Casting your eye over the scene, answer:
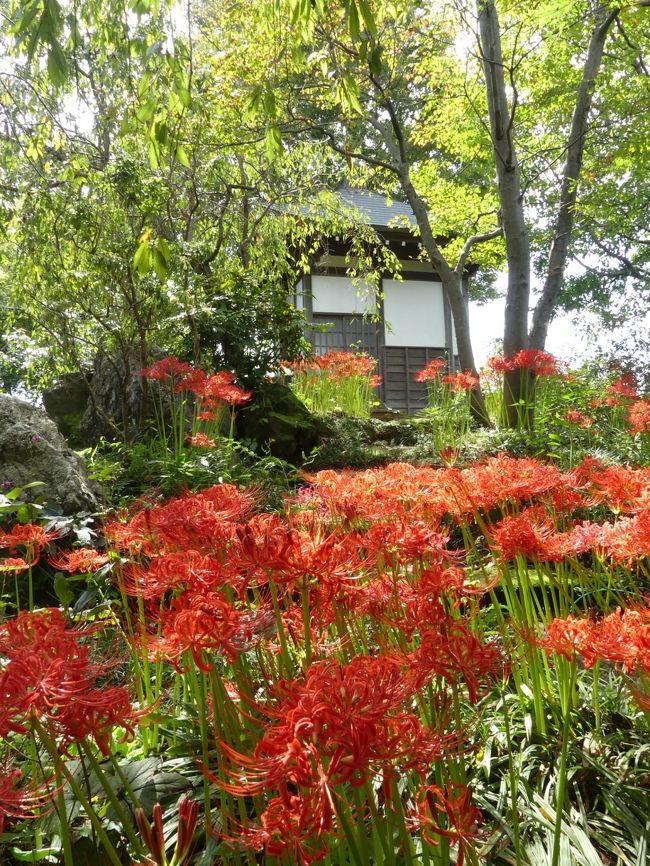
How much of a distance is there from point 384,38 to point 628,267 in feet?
50.1

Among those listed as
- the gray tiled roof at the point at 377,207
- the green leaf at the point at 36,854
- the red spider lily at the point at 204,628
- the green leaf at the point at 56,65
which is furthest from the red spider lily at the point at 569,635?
the gray tiled roof at the point at 377,207

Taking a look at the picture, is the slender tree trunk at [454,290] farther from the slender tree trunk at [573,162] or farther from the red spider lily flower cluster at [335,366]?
the red spider lily flower cluster at [335,366]

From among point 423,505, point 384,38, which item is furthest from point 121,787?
point 384,38

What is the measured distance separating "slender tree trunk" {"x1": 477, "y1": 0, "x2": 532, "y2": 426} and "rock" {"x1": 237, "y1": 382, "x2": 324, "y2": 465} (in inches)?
97.1

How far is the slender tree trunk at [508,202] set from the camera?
7.92 metres

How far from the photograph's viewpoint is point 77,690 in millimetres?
760

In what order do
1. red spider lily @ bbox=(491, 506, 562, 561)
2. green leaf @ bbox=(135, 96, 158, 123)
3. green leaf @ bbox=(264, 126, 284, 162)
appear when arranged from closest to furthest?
red spider lily @ bbox=(491, 506, 562, 561) < green leaf @ bbox=(135, 96, 158, 123) < green leaf @ bbox=(264, 126, 284, 162)

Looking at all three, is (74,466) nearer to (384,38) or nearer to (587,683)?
(587,683)

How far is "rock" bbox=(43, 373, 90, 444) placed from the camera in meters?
7.64

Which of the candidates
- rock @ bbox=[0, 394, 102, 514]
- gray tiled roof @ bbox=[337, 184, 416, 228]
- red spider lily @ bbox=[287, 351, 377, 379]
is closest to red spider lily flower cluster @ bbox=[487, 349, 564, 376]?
red spider lily @ bbox=[287, 351, 377, 379]

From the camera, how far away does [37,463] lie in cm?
380

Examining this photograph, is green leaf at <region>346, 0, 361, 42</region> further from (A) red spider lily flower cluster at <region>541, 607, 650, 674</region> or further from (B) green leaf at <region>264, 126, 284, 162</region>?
(A) red spider lily flower cluster at <region>541, 607, 650, 674</region>

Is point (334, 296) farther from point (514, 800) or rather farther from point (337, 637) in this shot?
point (514, 800)

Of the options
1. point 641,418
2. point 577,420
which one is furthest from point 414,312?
point 641,418
